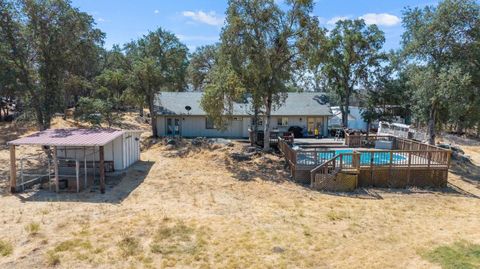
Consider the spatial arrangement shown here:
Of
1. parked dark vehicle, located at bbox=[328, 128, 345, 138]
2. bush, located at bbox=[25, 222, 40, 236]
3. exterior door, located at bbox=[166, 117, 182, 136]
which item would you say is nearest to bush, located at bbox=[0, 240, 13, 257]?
bush, located at bbox=[25, 222, 40, 236]

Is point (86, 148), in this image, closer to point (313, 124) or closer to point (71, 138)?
point (71, 138)

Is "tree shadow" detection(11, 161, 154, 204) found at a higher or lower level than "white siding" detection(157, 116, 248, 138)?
lower

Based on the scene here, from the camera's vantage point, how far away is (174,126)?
2580cm

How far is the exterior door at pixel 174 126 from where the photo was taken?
84.5ft

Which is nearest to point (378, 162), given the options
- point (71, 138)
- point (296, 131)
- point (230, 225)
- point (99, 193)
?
point (230, 225)

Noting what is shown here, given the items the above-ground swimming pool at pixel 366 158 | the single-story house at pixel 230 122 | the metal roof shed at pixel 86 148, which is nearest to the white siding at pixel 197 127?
the single-story house at pixel 230 122

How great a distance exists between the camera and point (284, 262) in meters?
7.38

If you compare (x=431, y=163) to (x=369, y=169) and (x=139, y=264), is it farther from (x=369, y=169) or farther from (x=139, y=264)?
(x=139, y=264)

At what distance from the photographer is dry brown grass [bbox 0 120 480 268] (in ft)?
24.5

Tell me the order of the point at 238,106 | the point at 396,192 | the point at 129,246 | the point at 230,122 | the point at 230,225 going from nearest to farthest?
1. the point at 129,246
2. the point at 230,225
3. the point at 396,192
4. the point at 230,122
5. the point at 238,106

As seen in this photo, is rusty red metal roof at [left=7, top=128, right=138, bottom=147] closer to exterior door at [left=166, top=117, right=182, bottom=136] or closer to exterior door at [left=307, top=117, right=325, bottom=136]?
exterior door at [left=166, top=117, right=182, bottom=136]

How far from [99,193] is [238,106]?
15.6 meters

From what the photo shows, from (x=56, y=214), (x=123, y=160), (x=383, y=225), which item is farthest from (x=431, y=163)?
(x=56, y=214)

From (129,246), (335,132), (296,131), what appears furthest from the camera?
(335,132)
